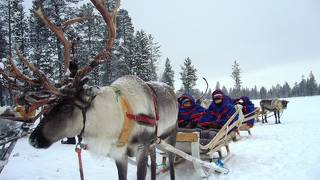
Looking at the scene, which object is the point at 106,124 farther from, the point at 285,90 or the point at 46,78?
the point at 285,90

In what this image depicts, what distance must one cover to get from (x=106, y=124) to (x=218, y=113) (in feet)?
16.5

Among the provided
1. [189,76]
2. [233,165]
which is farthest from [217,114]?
[189,76]

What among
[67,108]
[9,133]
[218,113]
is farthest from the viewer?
[218,113]

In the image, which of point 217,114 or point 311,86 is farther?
point 311,86

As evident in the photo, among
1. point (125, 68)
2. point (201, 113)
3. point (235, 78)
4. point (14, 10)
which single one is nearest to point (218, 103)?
point (201, 113)

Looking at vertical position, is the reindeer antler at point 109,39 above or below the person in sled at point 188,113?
above

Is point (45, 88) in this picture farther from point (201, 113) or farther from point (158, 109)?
point (201, 113)

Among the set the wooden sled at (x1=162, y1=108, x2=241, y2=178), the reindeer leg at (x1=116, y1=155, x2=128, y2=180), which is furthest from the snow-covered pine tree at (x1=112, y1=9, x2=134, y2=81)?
the reindeer leg at (x1=116, y1=155, x2=128, y2=180)

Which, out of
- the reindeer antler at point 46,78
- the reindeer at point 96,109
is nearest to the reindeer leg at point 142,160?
the reindeer at point 96,109

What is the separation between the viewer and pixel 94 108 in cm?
426

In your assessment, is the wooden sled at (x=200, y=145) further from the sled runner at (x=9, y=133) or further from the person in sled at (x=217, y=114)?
the sled runner at (x=9, y=133)

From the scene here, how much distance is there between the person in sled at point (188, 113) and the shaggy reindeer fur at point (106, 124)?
3569 mm

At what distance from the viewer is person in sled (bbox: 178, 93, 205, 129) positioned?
891cm

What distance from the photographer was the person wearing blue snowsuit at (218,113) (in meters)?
8.77
